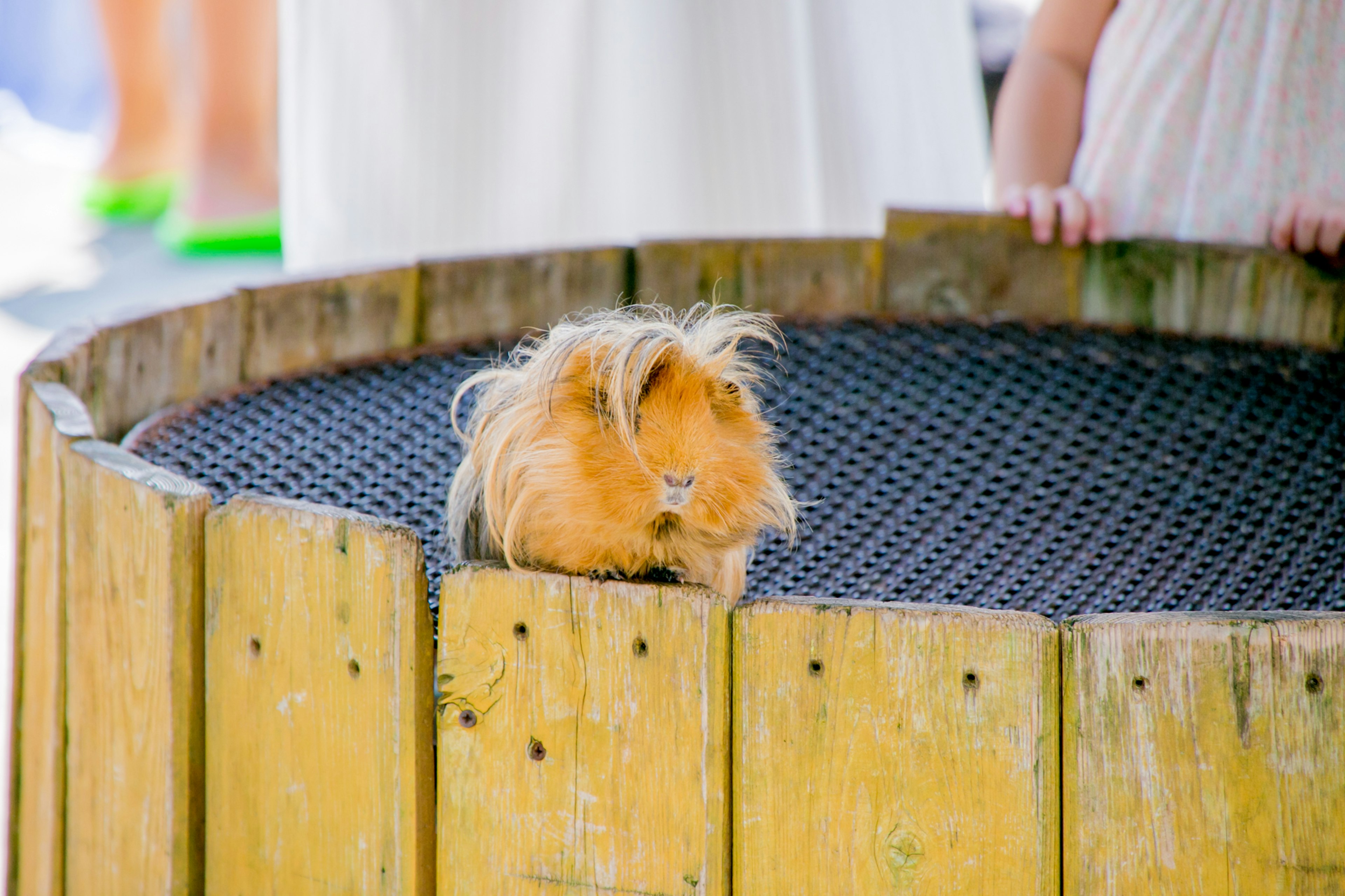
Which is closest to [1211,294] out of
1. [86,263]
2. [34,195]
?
[86,263]

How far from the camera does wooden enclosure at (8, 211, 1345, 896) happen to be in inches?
34.2

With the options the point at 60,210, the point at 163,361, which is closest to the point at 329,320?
the point at 163,361

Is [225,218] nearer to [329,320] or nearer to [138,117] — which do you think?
[138,117]

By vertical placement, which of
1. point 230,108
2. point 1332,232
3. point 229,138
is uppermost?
point 230,108

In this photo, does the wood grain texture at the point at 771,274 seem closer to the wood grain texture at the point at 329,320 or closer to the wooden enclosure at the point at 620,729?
the wood grain texture at the point at 329,320

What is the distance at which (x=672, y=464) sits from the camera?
0.88 metres

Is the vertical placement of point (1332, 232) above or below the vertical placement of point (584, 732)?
above

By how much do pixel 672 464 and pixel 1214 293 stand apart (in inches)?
51.3

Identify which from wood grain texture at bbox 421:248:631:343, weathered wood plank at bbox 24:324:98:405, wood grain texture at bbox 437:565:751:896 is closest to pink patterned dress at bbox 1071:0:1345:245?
wood grain texture at bbox 421:248:631:343

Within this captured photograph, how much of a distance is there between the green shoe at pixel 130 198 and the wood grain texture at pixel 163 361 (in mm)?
3943

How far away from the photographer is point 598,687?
3.01 feet

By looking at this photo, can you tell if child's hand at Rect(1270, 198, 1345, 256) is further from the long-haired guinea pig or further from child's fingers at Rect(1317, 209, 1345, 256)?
the long-haired guinea pig

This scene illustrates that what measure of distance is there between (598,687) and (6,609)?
7.49 ft

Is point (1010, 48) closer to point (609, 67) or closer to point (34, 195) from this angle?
point (609, 67)
